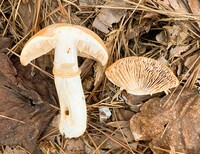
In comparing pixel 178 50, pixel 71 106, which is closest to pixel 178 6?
pixel 178 50

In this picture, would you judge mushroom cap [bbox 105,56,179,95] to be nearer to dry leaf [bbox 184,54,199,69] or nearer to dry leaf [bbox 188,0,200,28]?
dry leaf [bbox 184,54,199,69]

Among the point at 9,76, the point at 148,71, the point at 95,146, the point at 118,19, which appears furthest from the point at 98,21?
the point at 95,146

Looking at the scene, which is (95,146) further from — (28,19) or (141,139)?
(28,19)

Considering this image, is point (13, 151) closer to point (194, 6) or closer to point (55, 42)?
point (55, 42)

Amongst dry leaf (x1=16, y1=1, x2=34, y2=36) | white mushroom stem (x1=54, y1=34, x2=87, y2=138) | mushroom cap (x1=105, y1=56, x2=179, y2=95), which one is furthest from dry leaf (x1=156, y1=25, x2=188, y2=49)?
dry leaf (x1=16, y1=1, x2=34, y2=36)

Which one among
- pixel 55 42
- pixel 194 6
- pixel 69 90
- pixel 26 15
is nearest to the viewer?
pixel 55 42

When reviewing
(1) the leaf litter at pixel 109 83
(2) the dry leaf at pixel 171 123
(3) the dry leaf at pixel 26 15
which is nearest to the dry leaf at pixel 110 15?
(1) the leaf litter at pixel 109 83

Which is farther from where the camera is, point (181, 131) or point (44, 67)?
point (44, 67)
